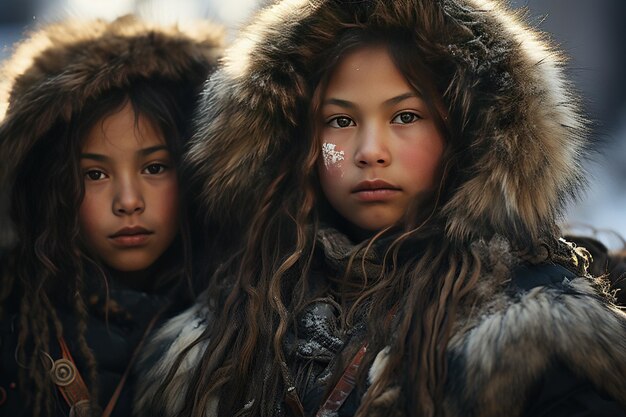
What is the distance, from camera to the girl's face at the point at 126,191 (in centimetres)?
263

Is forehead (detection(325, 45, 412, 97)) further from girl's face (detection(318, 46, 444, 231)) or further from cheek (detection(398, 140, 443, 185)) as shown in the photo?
cheek (detection(398, 140, 443, 185))

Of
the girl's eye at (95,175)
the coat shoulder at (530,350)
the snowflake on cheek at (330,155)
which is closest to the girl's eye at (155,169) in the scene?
the girl's eye at (95,175)

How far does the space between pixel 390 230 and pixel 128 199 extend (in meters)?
0.82

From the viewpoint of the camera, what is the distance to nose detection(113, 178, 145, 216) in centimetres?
260

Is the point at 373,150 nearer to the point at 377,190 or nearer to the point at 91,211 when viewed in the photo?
the point at 377,190

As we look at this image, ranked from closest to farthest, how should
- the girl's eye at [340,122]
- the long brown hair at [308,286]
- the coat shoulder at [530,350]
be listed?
the coat shoulder at [530,350], the long brown hair at [308,286], the girl's eye at [340,122]

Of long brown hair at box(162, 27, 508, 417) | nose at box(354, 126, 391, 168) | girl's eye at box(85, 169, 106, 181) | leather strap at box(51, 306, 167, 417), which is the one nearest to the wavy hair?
long brown hair at box(162, 27, 508, 417)

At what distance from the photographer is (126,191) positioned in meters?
2.61

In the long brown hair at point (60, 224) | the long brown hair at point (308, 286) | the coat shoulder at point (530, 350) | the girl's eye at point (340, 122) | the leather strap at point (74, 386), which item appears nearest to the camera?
the coat shoulder at point (530, 350)

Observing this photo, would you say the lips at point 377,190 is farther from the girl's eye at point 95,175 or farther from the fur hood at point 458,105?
the girl's eye at point 95,175

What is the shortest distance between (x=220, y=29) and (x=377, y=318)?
1.31 m

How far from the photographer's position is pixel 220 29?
117 inches

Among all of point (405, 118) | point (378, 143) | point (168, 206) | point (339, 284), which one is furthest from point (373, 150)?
point (168, 206)

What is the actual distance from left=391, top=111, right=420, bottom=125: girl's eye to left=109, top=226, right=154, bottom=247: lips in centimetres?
88
